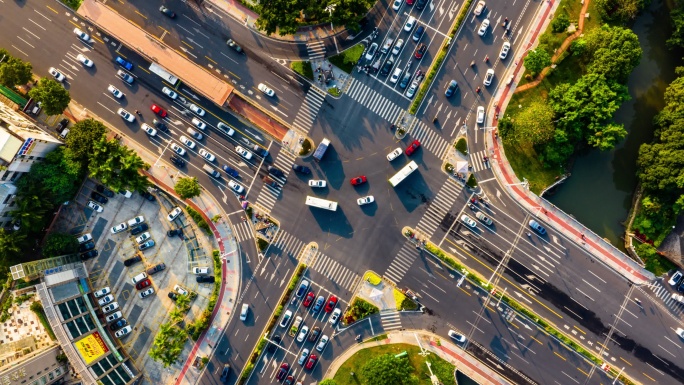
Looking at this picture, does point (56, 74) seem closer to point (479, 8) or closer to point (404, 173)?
point (404, 173)

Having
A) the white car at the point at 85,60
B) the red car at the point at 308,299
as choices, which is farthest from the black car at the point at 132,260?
the white car at the point at 85,60

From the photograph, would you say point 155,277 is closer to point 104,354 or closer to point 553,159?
point 104,354

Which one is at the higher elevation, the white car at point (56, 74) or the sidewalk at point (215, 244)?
the white car at point (56, 74)

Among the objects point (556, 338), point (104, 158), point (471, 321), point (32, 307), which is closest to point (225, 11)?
point (104, 158)

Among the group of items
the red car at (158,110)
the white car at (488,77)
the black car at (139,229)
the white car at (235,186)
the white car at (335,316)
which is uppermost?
the white car at (488,77)

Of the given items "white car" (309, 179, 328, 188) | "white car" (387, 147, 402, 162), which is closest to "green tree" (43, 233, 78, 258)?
"white car" (309, 179, 328, 188)

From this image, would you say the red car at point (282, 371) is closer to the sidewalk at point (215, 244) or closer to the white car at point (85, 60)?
the sidewalk at point (215, 244)
